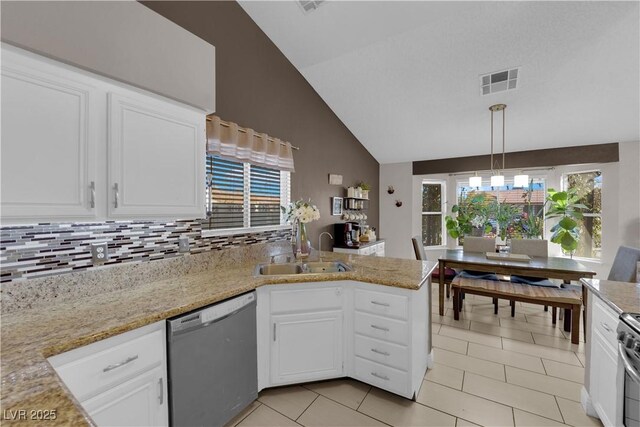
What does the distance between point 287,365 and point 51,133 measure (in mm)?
1922

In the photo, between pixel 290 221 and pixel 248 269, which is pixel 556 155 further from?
pixel 248 269

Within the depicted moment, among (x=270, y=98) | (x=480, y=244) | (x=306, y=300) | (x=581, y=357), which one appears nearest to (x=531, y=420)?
(x=581, y=357)

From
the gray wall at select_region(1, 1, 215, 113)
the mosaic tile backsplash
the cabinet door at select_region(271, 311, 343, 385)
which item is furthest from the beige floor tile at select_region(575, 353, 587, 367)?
the gray wall at select_region(1, 1, 215, 113)

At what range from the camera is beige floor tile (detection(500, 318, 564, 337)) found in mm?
3020

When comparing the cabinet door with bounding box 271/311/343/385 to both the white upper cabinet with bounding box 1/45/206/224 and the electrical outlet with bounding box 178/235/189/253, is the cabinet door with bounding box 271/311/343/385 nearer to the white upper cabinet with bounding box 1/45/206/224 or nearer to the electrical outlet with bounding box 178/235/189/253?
the electrical outlet with bounding box 178/235/189/253

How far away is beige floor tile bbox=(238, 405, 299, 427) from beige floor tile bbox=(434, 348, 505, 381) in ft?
4.79

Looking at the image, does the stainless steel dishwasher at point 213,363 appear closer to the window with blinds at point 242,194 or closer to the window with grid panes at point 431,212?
the window with blinds at point 242,194

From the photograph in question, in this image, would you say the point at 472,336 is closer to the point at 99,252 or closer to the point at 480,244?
Answer: the point at 480,244

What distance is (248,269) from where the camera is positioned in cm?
230

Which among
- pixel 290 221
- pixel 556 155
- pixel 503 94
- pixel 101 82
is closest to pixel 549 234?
pixel 556 155

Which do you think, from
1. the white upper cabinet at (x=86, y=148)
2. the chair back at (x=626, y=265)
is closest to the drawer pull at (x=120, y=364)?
the white upper cabinet at (x=86, y=148)

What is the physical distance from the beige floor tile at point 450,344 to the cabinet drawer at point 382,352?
1061 mm

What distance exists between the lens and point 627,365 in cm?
126

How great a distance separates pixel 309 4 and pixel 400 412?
133 inches
